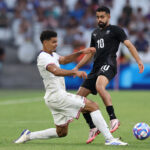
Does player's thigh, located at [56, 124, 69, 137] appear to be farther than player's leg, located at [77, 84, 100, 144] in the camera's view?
No

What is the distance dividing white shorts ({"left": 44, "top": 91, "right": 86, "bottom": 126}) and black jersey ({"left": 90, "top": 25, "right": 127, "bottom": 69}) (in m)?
1.73

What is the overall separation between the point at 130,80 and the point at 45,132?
44.5 ft

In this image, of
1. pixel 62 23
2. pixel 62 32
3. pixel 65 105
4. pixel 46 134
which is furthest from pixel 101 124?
pixel 62 23

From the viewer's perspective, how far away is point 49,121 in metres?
11.3

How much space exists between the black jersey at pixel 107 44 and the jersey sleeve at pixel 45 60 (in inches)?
71.6

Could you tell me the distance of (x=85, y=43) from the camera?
2197cm

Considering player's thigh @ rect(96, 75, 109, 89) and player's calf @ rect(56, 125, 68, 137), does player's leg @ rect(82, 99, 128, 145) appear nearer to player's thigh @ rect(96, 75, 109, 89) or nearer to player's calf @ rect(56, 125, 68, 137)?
player's calf @ rect(56, 125, 68, 137)

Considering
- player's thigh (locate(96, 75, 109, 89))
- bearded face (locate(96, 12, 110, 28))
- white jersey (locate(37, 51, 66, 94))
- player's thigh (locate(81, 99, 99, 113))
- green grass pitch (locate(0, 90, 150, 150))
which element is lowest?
green grass pitch (locate(0, 90, 150, 150))

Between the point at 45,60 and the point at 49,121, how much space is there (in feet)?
13.8

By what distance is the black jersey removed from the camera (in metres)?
8.93

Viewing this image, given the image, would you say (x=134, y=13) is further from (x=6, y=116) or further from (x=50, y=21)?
(x=6, y=116)

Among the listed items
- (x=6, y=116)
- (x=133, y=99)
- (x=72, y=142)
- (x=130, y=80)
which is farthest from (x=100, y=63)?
(x=130, y=80)

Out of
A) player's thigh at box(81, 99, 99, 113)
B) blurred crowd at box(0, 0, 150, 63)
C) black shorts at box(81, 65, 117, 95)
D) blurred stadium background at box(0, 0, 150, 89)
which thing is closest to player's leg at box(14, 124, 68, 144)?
player's thigh at box(81, 99, 99, 113)

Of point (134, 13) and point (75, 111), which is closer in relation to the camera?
point (75, 111)
